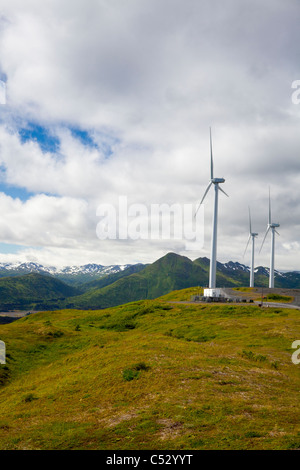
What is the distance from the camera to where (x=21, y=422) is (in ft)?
69.7

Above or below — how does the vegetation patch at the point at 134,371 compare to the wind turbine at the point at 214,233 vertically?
below

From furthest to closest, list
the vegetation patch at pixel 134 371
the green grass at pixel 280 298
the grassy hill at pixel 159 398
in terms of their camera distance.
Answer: the green grass at pixel 280 298 → the vegetation patch at pixel 134 371 → the grassy hill at pixel 159 398

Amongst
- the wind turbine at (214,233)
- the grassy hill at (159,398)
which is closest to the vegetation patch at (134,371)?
the grassy hill at (159,398)

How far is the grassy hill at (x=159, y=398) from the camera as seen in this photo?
16.4 metres

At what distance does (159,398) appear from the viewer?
22.4m

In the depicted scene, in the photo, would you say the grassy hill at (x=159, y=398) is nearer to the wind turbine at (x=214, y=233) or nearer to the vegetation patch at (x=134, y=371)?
the vegetation patch at (x=134, y=371)

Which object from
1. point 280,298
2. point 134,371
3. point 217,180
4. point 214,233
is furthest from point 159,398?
point 217,180

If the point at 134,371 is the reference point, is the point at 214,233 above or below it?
above

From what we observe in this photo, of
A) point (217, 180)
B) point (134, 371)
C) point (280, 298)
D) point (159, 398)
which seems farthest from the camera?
point (217, 180)

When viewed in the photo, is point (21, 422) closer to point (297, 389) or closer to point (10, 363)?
point (297, 389)

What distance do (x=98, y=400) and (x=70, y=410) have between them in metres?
2.53

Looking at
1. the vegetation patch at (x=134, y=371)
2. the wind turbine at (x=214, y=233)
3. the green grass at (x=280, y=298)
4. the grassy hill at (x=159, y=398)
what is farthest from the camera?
the wind turbine at (x=214, y=233)

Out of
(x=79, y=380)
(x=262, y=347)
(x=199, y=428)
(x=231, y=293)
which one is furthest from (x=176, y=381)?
(x=231, y=293)

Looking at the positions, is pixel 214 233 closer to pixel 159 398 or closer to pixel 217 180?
pixel 217 180
